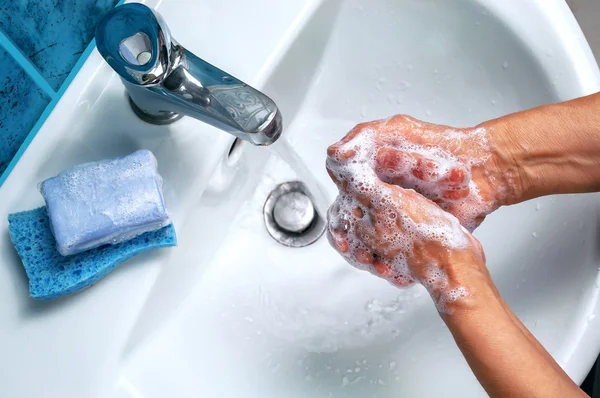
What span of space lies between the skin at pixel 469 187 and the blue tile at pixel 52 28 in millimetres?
267

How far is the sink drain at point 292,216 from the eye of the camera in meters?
0.70

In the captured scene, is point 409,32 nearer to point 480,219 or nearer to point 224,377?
point 480,219

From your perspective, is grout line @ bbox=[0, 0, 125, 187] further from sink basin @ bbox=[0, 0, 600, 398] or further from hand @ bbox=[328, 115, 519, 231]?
hand @ bbox=[328, 115, 519, 231]

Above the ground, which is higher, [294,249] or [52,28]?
[52,28]

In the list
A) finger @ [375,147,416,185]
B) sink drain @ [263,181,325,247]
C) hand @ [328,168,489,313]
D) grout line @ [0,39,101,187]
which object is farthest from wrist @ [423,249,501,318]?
grout line @ [0,39,101,187]

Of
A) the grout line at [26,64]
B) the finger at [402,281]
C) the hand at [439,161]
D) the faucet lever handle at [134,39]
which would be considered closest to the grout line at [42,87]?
the grout line at [26,64]

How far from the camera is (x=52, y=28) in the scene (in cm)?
51

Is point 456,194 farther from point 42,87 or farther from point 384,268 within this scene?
point 42,87

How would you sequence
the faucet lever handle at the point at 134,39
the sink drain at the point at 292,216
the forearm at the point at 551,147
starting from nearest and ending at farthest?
the faucet lever handle at the point at 134,39, the forearm at the point at 551,147, the sink drain at the point at 292,216

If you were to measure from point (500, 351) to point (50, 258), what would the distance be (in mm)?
385

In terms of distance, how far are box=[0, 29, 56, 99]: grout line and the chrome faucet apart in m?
0.09

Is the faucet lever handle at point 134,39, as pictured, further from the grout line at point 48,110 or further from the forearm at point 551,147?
the forearm at point 551,147

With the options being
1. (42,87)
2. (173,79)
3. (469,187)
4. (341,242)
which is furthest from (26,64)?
(469,187)

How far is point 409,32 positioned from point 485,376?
0.39 meters
